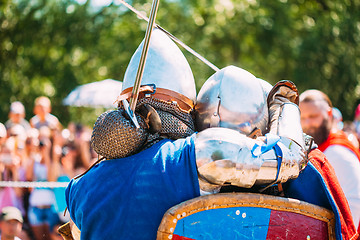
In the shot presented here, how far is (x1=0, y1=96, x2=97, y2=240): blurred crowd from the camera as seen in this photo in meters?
4.51

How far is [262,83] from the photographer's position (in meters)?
2.35

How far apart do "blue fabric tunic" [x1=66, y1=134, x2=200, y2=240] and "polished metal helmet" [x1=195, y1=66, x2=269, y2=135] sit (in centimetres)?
20

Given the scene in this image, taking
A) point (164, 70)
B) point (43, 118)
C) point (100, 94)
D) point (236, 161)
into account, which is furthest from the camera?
point (100, 94)

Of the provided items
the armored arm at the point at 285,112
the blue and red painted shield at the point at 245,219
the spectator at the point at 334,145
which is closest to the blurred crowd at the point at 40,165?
the spectator at the point at 334,145

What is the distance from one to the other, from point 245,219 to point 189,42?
1041 centimetres

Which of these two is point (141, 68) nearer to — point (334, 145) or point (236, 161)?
point (236, 161)

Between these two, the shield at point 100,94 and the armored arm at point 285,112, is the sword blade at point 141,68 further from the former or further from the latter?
the shield at point 100,94

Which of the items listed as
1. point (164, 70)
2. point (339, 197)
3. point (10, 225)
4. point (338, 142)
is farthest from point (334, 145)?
point (10, 225)

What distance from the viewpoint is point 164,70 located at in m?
2.17

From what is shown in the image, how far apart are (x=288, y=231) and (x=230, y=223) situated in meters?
0.24

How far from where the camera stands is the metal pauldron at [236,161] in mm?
1816

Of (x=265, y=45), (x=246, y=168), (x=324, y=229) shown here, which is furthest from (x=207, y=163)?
(x=265, y=45)

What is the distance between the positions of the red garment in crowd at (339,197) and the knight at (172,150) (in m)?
0.23

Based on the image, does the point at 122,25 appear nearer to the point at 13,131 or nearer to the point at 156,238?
the point at 13,131
